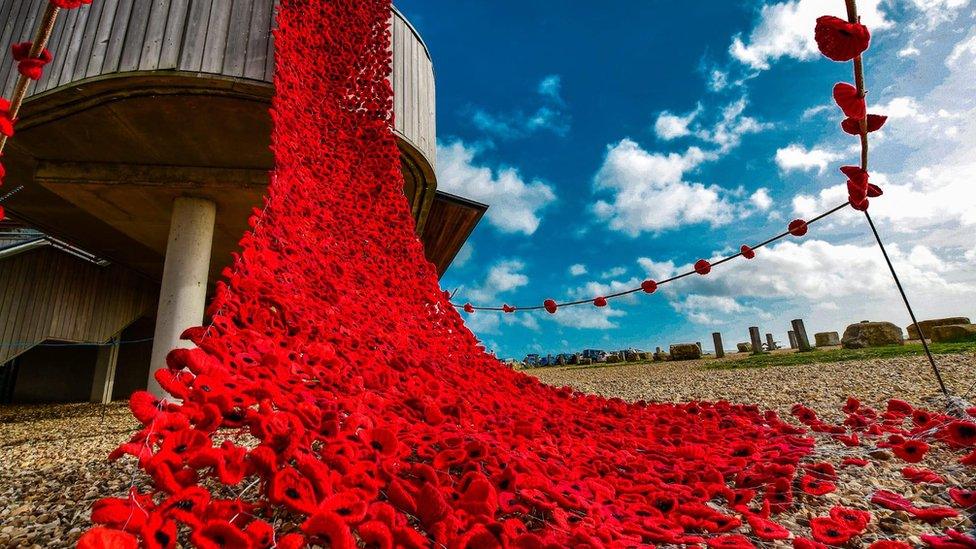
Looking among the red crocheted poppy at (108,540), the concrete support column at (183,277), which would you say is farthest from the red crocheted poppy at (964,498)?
the concrete support column at (183,277)

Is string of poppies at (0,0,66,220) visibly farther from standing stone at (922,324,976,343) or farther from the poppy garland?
standing stone at (922,324,976,343)

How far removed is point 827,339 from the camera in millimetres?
13180

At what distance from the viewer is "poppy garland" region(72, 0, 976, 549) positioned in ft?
2.83

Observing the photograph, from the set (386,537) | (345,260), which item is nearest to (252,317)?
(386,537)

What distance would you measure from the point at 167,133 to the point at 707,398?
5986 mm

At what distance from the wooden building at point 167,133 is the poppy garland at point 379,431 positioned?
76 centimetres

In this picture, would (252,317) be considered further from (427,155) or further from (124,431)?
(124,431)

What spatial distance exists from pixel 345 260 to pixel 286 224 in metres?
0.46

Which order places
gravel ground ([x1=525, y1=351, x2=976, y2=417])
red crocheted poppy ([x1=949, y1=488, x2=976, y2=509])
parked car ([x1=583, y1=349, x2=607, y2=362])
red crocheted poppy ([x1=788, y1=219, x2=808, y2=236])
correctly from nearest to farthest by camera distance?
red crocheted poppy ([x1=949, y1=488, x2=976, y2=509])
red crocheted poppy ([x1=788, y1=219, x2=808, y2=236])
gravel ground ([x1=525, y1=351, x2=976, y2=417])
parked car ([x1=583, y1=349, x2=607, y2=362])

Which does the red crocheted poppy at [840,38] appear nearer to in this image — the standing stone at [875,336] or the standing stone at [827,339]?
the standing stone at [875,336]

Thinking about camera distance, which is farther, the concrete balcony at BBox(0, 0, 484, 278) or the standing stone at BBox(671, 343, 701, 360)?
the standing stone at BBox(671, 343, 701, 360)

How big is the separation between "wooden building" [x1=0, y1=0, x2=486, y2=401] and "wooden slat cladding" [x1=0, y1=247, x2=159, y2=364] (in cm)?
186

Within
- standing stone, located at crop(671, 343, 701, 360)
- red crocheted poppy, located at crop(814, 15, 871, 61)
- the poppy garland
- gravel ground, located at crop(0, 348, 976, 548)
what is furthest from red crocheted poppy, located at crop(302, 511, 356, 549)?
standing stone, located at crop(671, 343, 701, 360)

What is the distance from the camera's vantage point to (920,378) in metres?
4.92
